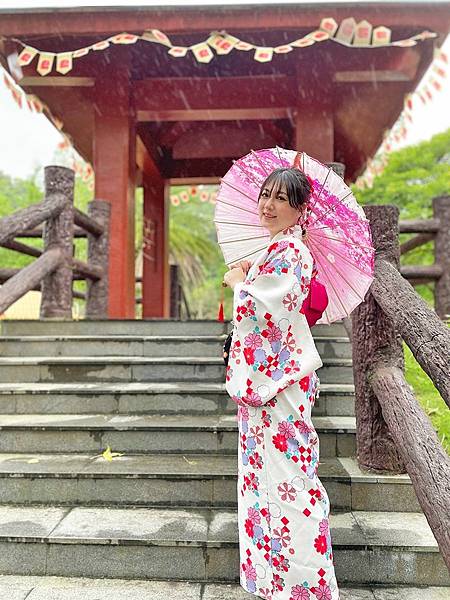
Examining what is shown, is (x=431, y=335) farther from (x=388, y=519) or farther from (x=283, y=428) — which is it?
(x=388, y=519)

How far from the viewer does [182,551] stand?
2.19 meters

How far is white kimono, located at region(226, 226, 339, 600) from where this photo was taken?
1.73m

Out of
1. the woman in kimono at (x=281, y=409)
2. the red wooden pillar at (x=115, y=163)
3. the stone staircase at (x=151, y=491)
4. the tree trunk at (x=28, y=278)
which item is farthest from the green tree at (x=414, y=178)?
the woman in kimono at (x=281, y=409)

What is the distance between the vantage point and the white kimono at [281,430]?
1.73 m

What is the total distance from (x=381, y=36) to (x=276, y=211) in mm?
4225

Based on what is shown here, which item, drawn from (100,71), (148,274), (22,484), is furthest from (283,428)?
(148,274)

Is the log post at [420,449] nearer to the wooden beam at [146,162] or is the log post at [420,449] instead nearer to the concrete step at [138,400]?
the concrete step at [138,400]

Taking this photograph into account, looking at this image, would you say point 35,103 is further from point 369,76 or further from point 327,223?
point 327,223

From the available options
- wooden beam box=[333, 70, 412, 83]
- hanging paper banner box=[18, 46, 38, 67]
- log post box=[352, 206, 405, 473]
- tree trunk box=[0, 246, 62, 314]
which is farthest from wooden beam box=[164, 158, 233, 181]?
log post box=[352, 206, 405, 473]

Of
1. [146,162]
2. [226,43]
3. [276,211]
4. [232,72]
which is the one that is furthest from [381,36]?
[146,162]

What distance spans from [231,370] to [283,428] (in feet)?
0.89

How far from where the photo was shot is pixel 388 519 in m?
2.38

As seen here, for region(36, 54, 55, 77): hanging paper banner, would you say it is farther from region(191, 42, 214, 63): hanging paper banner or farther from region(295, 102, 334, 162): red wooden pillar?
region(295, 102, 334, 162): red wooden pillar

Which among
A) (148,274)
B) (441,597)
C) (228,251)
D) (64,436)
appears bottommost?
(441,597)
